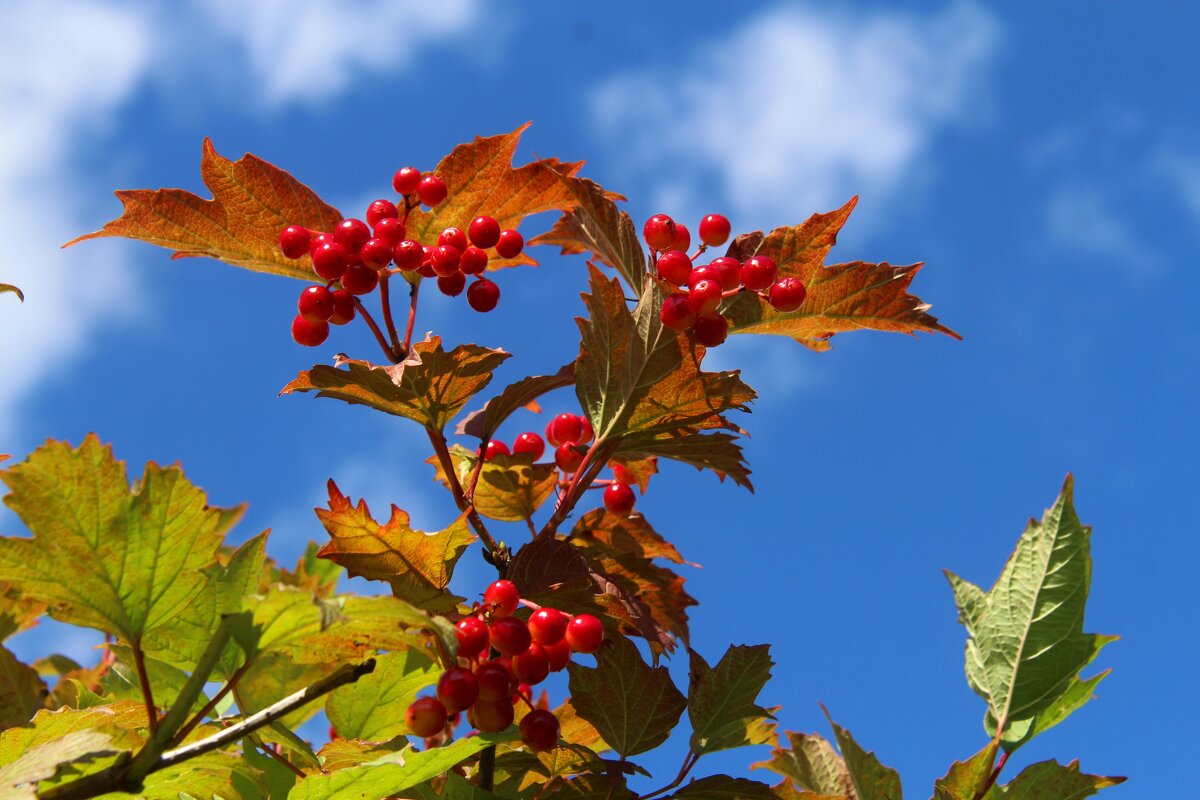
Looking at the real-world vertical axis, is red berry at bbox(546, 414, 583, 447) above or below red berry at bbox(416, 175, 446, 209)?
below

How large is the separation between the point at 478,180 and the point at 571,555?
0.93 m

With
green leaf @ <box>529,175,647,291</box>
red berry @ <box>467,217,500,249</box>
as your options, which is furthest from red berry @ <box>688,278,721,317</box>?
red berry @ <box>467,217,500,249</box>

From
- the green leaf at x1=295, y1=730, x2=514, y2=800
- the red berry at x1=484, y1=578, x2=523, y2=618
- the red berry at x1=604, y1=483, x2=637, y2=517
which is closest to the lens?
the green leaf at x1=295, y1=730, x2=514, y2=800

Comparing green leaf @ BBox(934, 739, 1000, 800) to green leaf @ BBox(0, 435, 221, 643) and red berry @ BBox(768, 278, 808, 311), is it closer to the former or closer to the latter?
red berry @ BBox(768, 278, 808, 311)

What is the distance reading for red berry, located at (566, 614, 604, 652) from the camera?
187 centimetres

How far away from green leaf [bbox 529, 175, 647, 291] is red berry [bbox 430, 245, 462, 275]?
11.4 inches

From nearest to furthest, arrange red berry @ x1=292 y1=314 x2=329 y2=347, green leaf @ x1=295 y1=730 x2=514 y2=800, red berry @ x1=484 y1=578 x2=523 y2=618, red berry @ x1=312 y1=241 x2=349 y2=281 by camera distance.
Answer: green leaf @ x1=295 y1=730 x2=514 y2=800 < red berry @ x1=484 y1=578 x2=523 y2=618 < red berry @ x1=312 y1=241 x2=349 y2=281 < red berry @ x1=292 y1=314 x2=329 y2=347

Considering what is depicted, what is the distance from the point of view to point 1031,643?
229 cm

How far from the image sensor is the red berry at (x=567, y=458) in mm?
2621

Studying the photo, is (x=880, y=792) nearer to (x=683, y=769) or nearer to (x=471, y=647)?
(x=683, y=769)

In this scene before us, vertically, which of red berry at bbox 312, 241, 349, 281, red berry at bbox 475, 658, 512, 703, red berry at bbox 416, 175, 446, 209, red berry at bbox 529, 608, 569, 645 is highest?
red berry at bbox 416, 175, 446, 209

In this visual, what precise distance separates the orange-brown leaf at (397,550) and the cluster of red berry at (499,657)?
94 millimetres

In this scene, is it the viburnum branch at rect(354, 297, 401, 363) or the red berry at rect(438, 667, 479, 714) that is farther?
the viburnum branch at rect(354, 297, 401, 363)

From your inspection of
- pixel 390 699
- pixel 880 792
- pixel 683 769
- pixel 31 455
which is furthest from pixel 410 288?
pixel 880 792
